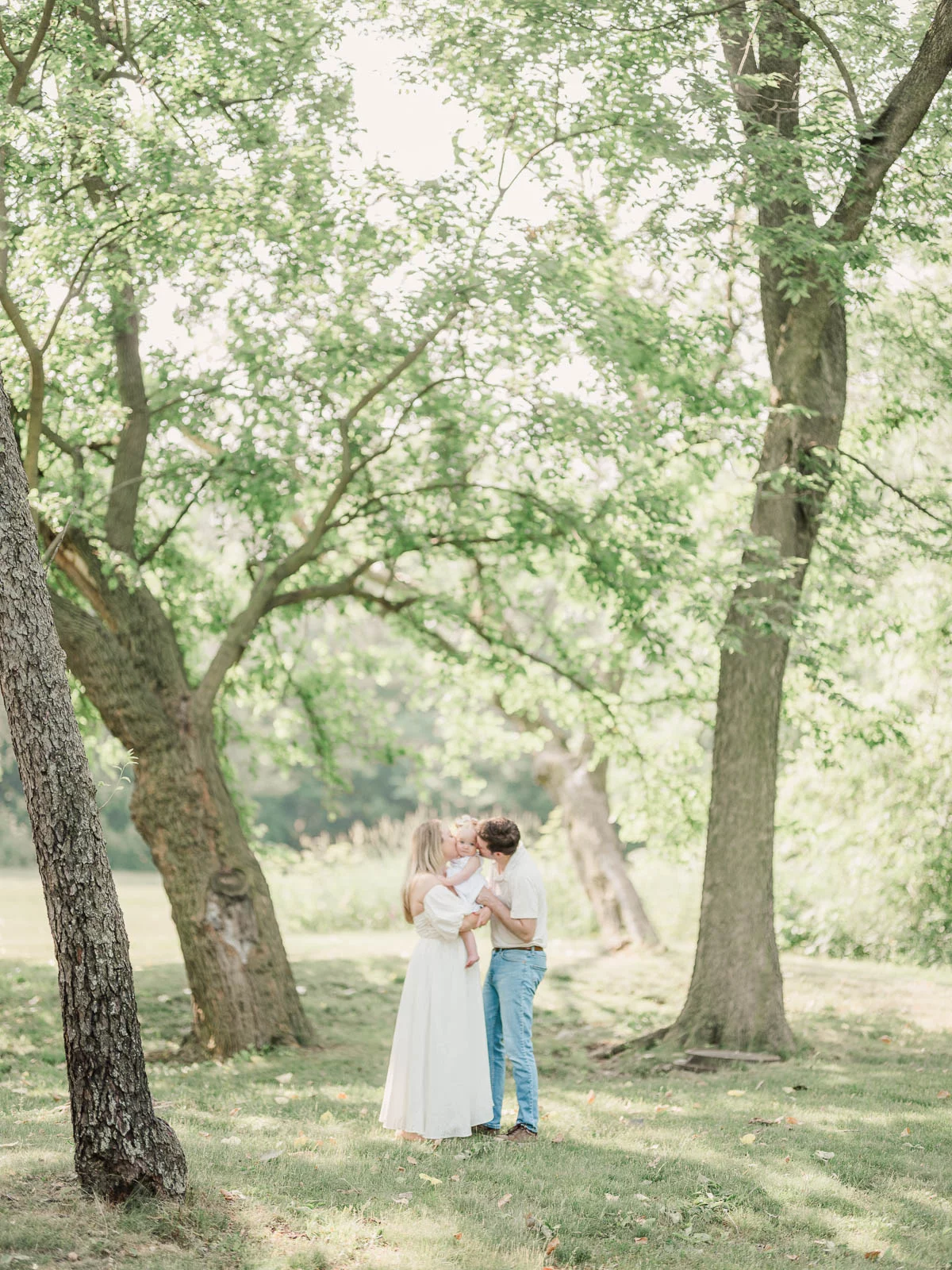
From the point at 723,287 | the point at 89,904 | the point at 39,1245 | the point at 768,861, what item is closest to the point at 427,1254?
the point at 39,1245

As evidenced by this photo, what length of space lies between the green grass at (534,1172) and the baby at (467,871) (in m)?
1.09

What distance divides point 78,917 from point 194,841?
5547 mm

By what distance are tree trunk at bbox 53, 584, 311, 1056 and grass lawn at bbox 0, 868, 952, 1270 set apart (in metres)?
0.50

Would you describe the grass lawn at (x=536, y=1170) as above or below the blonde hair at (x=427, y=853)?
below

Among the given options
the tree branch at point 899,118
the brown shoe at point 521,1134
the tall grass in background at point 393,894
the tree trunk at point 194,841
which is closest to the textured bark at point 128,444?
the tree trunk at point 194,841

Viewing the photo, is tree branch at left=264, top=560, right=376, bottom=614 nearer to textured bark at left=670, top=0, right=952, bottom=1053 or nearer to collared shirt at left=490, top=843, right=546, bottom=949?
textured bark at left=670, top=0, right=952, bottom=1053

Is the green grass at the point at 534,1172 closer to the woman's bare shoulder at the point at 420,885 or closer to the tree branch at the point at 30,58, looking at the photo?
the woman's bare shoulder at the point at 420,885

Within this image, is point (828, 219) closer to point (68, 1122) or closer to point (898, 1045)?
point (898, 1045)

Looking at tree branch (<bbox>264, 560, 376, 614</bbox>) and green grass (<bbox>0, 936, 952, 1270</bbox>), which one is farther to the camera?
tree branch (<bbox>264, 560, 376, 614</bbox>)

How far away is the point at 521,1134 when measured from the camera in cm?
704

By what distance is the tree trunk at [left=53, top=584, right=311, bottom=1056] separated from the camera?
10359mm

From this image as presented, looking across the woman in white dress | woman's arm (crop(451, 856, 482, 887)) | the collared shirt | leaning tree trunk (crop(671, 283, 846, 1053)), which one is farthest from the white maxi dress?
leaning tree trunk (crop(671, 283, 846, 1053))

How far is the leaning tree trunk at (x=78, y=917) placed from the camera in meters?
5.11

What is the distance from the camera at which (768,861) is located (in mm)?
10430
